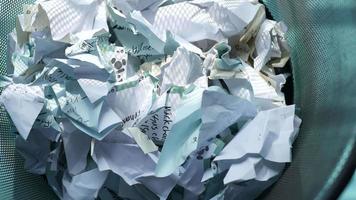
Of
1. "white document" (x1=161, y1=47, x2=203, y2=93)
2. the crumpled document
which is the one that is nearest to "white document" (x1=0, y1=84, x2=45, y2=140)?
the crumpled document

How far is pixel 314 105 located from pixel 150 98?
21cm

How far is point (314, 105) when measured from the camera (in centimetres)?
65

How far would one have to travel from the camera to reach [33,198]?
727mm

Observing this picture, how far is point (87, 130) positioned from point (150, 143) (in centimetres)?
8

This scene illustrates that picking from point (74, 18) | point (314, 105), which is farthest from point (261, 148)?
point (74, 18)

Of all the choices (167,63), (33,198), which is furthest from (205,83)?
(33,198)

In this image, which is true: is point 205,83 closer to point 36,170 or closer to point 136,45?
point 136,45

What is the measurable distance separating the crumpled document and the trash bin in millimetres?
19

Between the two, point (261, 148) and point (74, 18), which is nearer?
point (261, 148)

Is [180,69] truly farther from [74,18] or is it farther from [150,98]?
[74,18]

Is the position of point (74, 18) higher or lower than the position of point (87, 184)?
higher

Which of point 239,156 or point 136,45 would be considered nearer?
point 239,156

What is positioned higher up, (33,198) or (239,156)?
(239,156)

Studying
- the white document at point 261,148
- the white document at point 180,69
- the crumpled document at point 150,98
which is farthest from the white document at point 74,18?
the white document at point 261,148
